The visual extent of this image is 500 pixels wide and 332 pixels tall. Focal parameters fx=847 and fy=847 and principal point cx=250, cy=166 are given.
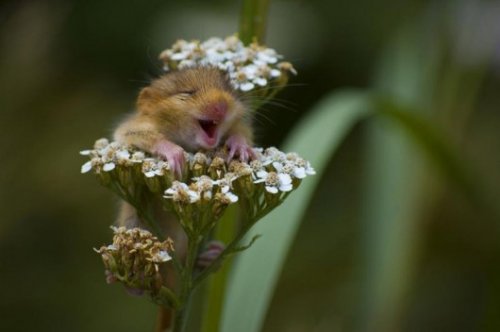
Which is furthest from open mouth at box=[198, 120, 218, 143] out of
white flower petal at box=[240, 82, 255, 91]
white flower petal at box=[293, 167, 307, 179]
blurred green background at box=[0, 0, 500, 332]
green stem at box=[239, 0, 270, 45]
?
blurred green background at box=[0, 0, 500, 332]

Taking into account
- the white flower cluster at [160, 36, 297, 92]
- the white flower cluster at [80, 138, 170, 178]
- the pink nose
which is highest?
the white flower cluster at [160, 36, 297, 92]

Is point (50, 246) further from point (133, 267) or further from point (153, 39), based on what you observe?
point (133, 267)

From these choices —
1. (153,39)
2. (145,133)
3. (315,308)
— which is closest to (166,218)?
(145,133)

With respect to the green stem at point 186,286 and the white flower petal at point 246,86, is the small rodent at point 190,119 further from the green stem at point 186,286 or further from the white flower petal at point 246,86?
the green stem at point 186,286

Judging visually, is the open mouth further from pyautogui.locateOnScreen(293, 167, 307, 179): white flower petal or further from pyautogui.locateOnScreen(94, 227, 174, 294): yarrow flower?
pyautogui.locateOnScreen(94, 227, 174, 294): yarrow flower

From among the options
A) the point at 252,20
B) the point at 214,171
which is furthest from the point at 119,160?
the point at 252,20

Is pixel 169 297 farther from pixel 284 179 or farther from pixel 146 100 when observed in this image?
pixel 146 100

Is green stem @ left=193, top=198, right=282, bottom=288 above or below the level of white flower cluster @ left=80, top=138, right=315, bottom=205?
below

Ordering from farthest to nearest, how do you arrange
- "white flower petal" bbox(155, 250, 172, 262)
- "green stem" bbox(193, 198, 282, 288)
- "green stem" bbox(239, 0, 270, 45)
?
"green stem" bbox(239, 0, 270, 45) → "green stem" bbox(193, 198, 282, 288) → "white flower petal" bbox(155, 250, 172, 262)
